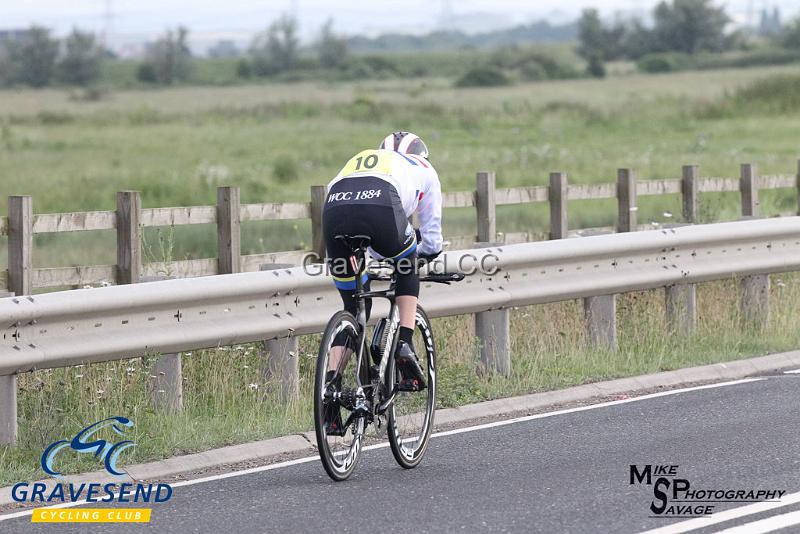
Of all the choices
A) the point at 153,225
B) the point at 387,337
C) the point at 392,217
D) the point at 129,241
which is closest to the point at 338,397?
the point at 387,337

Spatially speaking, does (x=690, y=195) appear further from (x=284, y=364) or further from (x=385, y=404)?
(x=385, y=404)

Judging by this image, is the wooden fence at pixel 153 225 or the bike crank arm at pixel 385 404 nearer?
the bike crank arm at pixel 385 404

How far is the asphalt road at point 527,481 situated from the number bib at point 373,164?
160 centimetres

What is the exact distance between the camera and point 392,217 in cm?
778

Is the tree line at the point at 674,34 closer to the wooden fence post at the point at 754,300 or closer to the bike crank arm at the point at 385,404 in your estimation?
the wooden fence post at the point at 754,300

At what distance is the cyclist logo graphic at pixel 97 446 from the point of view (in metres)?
8.14

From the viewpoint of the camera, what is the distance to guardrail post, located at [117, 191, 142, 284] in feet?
38.4

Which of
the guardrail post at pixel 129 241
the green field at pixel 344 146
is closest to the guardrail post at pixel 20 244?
the guardrail post at pixel 129 241

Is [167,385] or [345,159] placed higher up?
[345,159]

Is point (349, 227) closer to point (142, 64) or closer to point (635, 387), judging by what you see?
point (635, 387)

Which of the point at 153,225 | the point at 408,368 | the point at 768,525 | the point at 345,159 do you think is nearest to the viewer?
the point at 768,525

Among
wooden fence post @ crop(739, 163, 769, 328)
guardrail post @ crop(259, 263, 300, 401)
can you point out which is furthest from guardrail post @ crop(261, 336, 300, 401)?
wooden fence post @ crop(739, 163, 769, 328)

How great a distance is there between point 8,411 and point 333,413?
194cm

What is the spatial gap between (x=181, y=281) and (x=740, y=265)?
5684 millimetres
